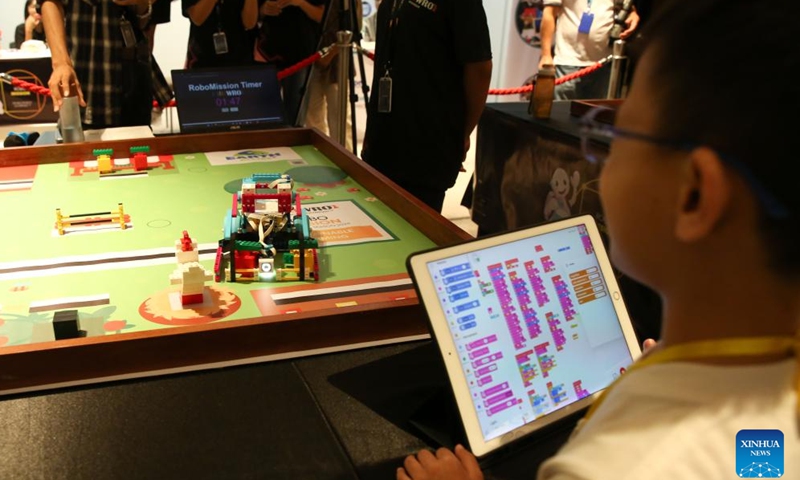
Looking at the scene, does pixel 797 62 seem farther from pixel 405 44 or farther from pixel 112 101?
pixel 112 101

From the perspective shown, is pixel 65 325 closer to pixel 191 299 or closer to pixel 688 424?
pixel 191 299

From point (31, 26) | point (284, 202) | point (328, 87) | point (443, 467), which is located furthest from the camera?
point (31, 26)

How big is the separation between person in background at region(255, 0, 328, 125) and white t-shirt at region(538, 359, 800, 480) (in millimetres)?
2915

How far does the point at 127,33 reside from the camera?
113 inches

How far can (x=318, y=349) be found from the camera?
124 centimetres

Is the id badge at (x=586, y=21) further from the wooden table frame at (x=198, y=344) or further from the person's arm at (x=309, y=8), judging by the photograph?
the wooden table frame at (x=198, y=344)

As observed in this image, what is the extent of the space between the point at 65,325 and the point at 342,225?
32.3 inches

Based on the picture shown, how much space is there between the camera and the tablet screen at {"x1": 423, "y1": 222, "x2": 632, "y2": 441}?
3.01 ft

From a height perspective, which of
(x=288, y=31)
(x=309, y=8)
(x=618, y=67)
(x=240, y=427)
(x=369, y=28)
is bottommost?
(x=240, y=427)

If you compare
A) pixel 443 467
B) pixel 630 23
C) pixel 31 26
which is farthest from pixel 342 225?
pixel 31 26

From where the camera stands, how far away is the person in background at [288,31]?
3.21 metres

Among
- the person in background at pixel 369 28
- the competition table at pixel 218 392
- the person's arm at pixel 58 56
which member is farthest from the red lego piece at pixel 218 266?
the person in background at pixel 369 28

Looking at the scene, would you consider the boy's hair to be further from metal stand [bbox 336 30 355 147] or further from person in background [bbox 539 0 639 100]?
person in background [bbox 539 0 639 100]

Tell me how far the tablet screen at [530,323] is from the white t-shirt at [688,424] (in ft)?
1.05
